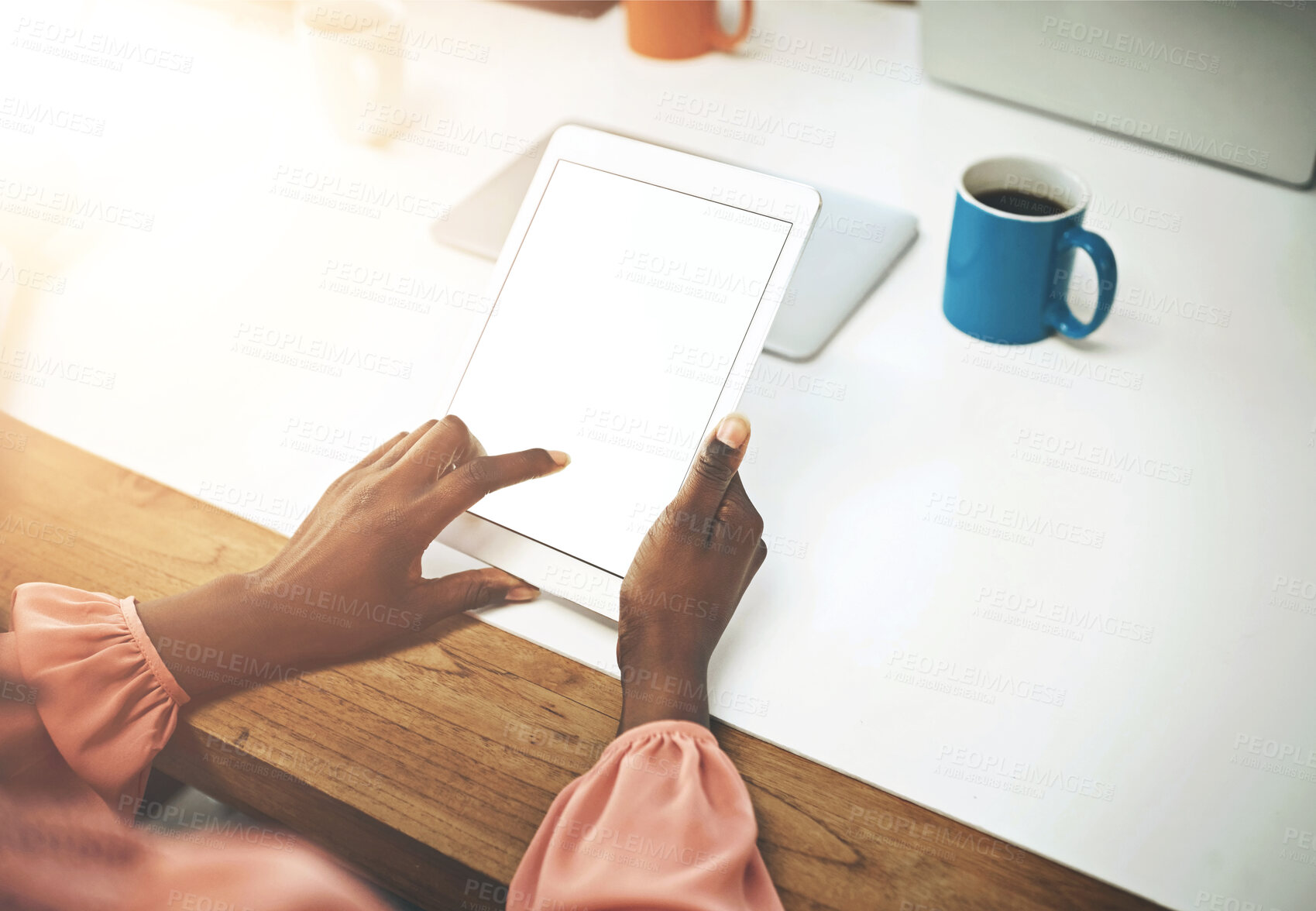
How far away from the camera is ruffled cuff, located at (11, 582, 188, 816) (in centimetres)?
49

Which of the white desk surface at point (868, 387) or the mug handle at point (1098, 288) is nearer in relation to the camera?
the white desk surface at point (868, 387)

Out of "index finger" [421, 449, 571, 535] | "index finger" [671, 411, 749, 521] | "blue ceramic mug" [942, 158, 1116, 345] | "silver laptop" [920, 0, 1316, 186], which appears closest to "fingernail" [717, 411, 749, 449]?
"index finger" [671, 411, 749, 521]

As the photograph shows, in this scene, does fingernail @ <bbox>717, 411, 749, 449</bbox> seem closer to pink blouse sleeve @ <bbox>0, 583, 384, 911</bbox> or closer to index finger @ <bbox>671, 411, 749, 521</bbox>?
index finger @ <bbox>671, 411, 749, 521</bbox>

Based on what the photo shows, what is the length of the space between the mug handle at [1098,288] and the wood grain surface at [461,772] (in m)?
0.34

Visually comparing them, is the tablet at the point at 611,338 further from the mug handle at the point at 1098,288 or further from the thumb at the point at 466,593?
the mug handle at the point at 1098,288

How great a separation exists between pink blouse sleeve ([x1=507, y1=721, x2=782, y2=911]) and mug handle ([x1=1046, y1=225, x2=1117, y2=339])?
1.32 ft

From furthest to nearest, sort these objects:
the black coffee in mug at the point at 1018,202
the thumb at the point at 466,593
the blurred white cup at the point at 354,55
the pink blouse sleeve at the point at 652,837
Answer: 1. the blurred white cup at the point at 354,55
2. the black coffee in mug at the point at 1018,202
3. the thumb at the point at 466,593
4. the pink blouse sleeve at the point at 652,837

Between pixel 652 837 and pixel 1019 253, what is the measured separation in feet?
1.45

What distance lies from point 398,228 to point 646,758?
0.51 meters

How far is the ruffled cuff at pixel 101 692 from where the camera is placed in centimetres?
49

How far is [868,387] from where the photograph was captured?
64 cm

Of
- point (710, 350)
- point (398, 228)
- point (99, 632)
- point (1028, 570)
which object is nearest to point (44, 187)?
point (398, 228)

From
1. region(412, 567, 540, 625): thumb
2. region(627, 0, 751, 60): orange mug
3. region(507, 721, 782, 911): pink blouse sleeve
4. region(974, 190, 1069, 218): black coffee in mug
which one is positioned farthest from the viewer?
region(627, 0, 751, 60): orange mug

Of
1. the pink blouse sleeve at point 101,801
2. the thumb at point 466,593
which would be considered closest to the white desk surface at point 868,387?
the thumb at point 466,593
